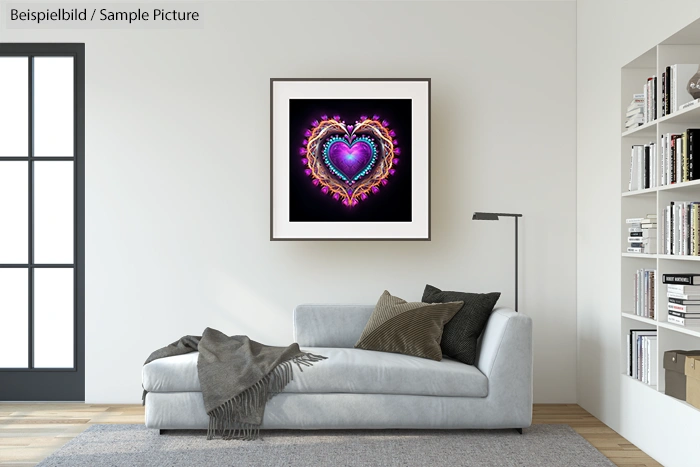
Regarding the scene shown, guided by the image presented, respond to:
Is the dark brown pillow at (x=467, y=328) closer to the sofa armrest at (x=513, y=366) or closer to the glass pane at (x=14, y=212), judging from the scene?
the sofa armrest at (x=513, y=366)

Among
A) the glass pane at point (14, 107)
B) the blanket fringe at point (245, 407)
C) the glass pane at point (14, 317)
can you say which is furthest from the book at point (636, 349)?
the glass pane at point (14, 107)

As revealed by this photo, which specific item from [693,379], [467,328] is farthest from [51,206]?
[693,379]

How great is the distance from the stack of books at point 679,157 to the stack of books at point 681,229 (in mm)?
135

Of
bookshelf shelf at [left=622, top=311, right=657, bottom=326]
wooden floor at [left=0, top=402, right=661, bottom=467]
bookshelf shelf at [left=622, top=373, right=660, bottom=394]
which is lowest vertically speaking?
wooden floor at [left=0, top=402, right=661, bottom=467]

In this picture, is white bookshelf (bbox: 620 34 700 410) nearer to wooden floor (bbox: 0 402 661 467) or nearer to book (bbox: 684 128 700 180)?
book (bbox: 684 128 700 180)

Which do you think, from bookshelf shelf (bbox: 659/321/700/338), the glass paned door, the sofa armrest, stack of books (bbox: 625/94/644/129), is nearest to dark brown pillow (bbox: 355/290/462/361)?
the sofa armrest

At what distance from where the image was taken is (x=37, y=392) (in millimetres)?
4637

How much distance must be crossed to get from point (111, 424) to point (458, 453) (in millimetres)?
2154

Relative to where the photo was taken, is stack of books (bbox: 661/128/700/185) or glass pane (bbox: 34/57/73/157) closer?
stack of books (bbox: 661/128/700/185)

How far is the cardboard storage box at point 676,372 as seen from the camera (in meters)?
3.17

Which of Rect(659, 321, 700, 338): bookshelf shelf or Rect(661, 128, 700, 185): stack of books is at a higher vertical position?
Rect(661, 128, 700, 185): stack of books

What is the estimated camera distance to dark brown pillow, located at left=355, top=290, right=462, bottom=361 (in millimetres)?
3891

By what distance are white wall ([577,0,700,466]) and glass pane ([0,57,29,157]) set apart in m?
3.98

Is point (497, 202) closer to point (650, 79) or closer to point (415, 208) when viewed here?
point (415, 208)
